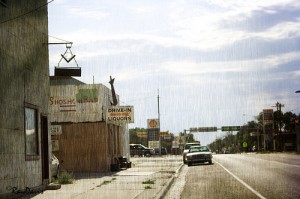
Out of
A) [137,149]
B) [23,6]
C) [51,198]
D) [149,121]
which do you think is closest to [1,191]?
[51,198]

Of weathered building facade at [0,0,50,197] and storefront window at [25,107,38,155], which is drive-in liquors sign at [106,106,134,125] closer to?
weathered building facade at [0,0,50,197]

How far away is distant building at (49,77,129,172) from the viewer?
99.8 feet

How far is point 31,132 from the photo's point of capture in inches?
645

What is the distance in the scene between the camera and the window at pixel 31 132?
15.9 metres

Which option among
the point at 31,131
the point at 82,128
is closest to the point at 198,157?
the point at 82,128

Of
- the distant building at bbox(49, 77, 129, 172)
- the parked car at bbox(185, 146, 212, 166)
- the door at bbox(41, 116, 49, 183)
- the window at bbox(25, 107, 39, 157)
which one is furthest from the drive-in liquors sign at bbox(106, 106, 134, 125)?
the window at bbox(25, 107, 39, 157)

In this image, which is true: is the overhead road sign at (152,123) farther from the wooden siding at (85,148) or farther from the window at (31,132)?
the window at (31,132)

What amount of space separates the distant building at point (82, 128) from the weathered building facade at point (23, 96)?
12.2 metres

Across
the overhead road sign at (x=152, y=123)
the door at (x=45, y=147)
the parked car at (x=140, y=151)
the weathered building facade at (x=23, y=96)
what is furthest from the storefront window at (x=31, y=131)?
the overhead road sign at (x=152, y=123)

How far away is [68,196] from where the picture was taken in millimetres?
14523

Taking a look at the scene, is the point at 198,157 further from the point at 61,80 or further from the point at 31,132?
the point at 31,132

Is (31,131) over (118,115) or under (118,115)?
under

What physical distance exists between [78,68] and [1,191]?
7141 millimetres

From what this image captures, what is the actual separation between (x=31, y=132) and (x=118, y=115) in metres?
14.4
